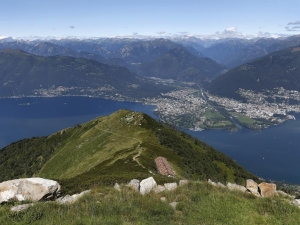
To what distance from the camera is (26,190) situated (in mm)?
19547

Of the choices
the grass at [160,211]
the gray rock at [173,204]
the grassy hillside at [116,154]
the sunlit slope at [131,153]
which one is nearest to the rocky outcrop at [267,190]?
the grass at [160,211]

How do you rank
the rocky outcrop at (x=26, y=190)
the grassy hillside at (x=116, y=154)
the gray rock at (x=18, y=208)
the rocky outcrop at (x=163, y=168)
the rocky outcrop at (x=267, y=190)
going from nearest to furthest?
the gray rock at (x=18, y=208) < the rocky outcrop at (x=26, y=190) < the rocky outcrop at (x=267, y=190) < the rocky outcrop at (x=163, y=168) < the grassy hillside at (x=116, y=154)

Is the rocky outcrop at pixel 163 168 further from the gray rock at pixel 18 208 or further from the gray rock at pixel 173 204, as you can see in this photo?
the gray rock at pixel 18 208

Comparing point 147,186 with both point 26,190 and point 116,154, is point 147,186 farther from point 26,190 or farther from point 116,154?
point 116,154

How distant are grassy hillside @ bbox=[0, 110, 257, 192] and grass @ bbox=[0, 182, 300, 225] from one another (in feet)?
124

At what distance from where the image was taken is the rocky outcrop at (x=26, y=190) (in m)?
19.1

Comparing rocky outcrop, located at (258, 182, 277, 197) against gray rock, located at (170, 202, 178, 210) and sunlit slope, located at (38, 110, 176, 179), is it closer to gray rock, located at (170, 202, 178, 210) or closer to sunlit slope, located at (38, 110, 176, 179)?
gray rock, located at (170, 202, 178, 210)

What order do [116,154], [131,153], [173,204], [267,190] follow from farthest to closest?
1. [116,154]
2. [131,153]
3. [267,190]
4. [173,204]

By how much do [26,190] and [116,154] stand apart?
6101 centimetres

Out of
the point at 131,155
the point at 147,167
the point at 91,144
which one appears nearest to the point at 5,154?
the point at 91,144

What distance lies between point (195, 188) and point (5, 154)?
15638 centimetres

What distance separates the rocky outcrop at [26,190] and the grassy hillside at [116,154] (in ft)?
118

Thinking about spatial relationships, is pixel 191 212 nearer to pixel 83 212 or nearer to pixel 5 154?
pixel 83 212

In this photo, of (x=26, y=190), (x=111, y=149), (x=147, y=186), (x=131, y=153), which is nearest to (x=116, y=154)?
(x=131, y=153)
